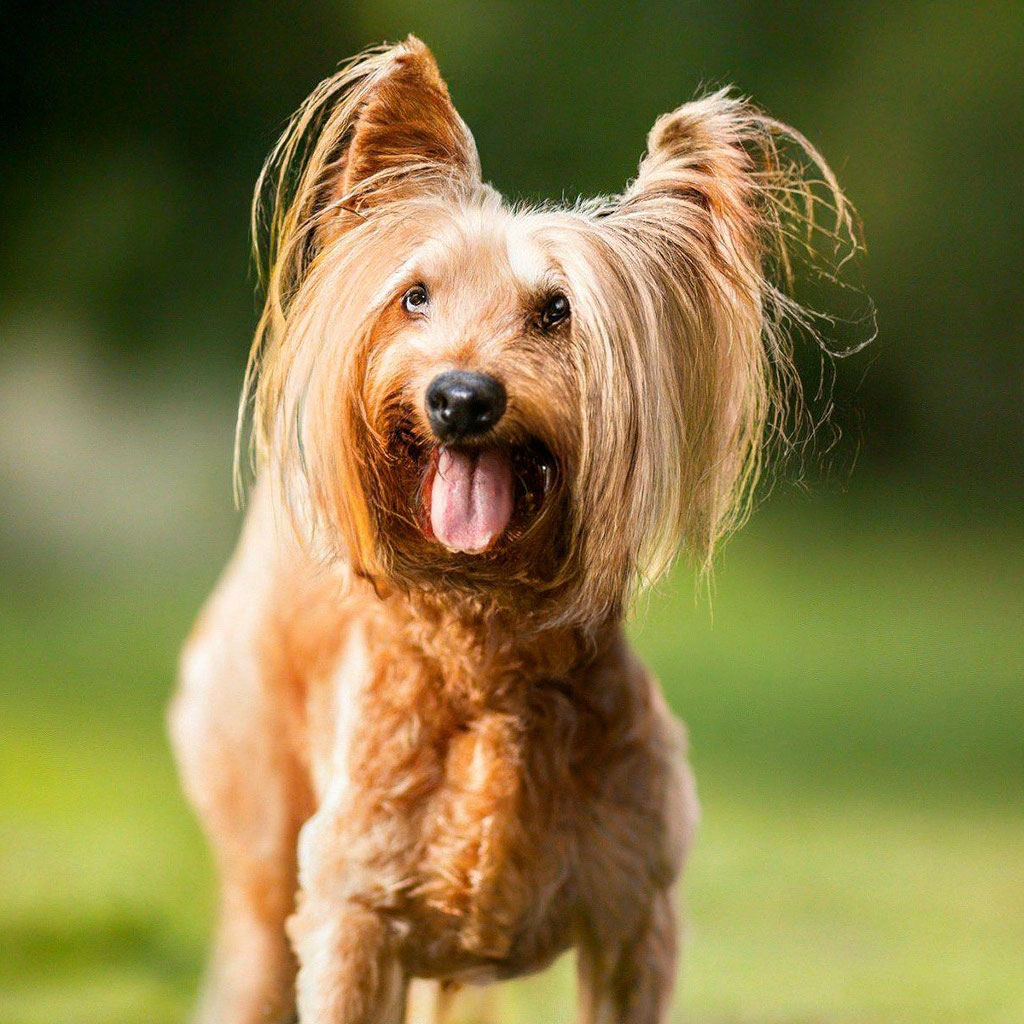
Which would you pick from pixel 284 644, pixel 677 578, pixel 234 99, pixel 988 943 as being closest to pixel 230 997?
pixel 284 644

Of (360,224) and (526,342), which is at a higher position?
(360,224)

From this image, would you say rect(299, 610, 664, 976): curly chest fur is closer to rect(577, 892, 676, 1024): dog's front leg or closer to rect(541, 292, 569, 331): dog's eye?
rect(577, 892, 676, 1024): dog's front leg

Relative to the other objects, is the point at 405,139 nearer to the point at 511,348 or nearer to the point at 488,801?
the point at 511,348

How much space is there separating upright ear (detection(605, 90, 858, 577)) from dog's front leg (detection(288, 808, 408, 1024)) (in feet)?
2.21

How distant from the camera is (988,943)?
3836 mm

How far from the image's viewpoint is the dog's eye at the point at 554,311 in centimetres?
204

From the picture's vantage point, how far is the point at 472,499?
2.00 meters

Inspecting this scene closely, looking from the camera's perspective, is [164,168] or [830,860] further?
[164,168]

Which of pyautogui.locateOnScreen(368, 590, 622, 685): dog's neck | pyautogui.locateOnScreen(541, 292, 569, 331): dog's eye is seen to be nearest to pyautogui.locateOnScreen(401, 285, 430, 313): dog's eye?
pyautogui.locateOnScreen(541, 292, 569, 331): dog's eye

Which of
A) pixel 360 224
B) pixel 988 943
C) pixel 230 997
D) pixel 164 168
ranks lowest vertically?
pixel 230 997

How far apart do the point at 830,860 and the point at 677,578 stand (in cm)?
228

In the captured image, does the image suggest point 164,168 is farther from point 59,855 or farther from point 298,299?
point 298,299

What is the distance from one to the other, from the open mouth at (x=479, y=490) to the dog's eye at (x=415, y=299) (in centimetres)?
20

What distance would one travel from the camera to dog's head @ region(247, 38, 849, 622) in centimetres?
200
